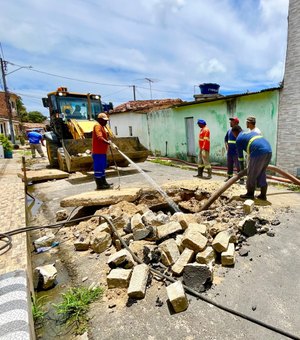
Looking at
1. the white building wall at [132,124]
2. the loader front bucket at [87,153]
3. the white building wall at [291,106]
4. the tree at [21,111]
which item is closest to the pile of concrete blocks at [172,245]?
the loader front bucket at [87,153]

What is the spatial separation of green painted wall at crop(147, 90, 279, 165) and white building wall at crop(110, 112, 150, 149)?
0.65 m

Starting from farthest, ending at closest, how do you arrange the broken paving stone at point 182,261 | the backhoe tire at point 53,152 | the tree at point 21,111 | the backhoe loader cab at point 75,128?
the tree at point 21,111
the backhoe tire at point 53,152
the backhoe loader cab at point 75,128
the broken paving stone at point 182,261

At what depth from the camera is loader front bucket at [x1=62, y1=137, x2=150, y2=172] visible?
7156mm

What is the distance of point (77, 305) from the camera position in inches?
90.6

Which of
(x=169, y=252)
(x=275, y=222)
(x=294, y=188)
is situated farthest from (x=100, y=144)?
(x=294, y=188)

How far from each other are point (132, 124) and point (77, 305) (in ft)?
48.8

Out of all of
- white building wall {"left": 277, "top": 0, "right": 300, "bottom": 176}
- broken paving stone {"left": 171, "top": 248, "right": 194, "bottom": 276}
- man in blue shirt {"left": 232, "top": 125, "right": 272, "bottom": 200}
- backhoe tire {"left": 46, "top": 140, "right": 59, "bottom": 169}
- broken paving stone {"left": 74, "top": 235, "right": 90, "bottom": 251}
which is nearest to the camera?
broken paving stone {"left": 171, "top": 248, "right": 194, "bottom": 276}

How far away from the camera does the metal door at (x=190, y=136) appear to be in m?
11.3

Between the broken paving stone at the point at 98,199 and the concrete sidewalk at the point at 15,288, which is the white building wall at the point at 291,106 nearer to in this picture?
the broken paving stone at the point at 98,199

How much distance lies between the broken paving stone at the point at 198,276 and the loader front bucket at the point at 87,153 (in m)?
4.26

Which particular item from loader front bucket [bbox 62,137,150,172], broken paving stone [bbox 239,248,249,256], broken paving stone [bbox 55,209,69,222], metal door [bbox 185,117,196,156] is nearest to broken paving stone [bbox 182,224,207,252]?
broken paving stone [bbox 239,248,249,256]

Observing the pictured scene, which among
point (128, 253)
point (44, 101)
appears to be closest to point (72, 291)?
point (128, 253)

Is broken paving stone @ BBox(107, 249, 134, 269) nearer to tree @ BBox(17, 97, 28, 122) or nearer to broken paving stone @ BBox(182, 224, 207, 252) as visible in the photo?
broken paving stone @ BBox(182, 224, 207, 252)

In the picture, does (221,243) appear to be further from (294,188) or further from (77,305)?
(294,188)
